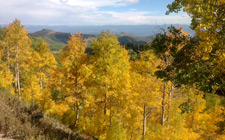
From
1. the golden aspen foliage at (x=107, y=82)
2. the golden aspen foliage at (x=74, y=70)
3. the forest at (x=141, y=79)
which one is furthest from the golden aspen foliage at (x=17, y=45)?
the golden aspen foliage at (x=107, y=82)

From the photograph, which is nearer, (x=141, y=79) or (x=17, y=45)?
(x=141, y=79)

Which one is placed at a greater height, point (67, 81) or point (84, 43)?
point (84, 43)

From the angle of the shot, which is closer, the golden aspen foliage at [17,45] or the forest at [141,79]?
the forest at [141,79]

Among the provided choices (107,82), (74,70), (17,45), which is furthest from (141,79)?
(17,45)

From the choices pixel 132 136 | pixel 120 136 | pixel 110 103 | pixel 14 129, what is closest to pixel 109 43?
pixel 110 103

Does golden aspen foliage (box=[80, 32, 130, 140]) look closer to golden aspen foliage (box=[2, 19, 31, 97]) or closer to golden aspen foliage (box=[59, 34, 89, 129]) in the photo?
golden aspen foliage (box=[59, 34, 89, 129])

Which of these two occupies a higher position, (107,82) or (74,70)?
(74,70)

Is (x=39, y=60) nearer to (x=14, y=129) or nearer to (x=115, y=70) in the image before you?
(x=115, y=70)

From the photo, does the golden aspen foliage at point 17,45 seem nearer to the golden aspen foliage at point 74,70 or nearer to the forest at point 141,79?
the forest at point 141,79

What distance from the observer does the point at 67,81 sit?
1383 cm

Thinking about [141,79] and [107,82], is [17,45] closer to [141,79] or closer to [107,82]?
[107,82]

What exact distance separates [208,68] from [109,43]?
8.12m

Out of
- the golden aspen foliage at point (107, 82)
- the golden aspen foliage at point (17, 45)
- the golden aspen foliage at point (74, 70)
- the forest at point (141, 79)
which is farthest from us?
the golden aspen foliage at point (17, 45)

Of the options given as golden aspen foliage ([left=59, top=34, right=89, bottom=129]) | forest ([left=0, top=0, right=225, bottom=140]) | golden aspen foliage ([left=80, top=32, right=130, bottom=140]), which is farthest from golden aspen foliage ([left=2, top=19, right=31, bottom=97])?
golden aspen foliage ([left=80, top=32, right=130, bottom=140])
